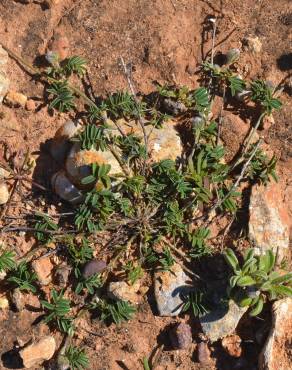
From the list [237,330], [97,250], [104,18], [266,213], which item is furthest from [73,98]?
[237,330]

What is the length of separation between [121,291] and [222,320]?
89cm

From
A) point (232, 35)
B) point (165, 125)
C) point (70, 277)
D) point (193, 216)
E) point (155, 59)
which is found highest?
point (232, 35)

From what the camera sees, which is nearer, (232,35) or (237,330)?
(237,330)

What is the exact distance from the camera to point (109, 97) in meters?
5.13

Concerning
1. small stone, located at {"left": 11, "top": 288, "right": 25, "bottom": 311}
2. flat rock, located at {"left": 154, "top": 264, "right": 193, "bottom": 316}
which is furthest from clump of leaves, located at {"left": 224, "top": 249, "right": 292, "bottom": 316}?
small stone, located at {"left": 11, "top": 288, "right": 25, "bottom": 311}

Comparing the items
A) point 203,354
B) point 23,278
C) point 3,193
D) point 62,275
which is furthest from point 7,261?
point 203,354

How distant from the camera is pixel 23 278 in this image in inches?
192

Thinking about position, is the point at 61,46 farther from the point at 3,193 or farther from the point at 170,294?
the point at 170,294

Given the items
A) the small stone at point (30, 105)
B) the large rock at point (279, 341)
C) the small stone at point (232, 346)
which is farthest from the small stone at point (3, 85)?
the large rock at point (279, 341)

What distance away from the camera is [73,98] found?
5156 millimetres

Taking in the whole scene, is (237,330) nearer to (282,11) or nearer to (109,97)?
(109,97)

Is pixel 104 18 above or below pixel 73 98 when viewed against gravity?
above

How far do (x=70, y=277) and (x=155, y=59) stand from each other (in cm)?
213

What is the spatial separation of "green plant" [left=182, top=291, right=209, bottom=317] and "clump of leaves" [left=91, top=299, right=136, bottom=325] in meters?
0.47
